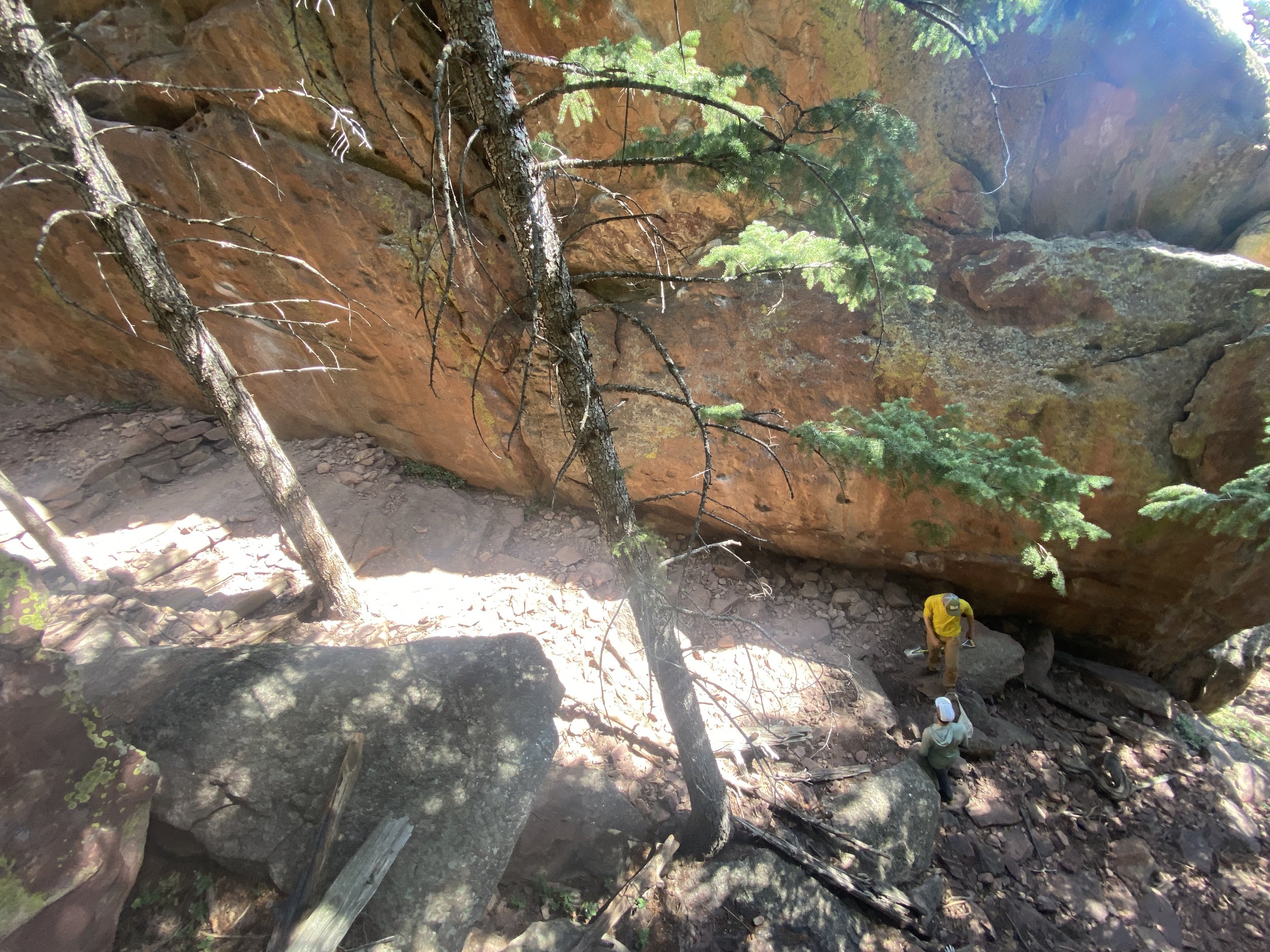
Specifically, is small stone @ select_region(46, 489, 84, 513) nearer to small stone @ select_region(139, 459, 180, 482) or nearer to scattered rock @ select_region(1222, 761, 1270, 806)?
small stone @ select_region(139, 459, 180, 482)

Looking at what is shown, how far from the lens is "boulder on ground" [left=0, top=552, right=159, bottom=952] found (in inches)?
123

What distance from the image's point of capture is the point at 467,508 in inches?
324

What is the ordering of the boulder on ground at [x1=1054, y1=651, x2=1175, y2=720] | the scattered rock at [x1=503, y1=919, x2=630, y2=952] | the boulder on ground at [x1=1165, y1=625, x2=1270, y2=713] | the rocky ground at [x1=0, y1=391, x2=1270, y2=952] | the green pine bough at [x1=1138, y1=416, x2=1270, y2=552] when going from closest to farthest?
the scattered rock at [x1=503, y1=919, x2=630, y2=952] → the green pine bough at [x1=1138, y1=416, x2=1270, y2=552] → the rocky ground at [x1=0, y1=391, x2=1270, y2=952] → the boulder on ground at [x1=1054, y1=651, x2=1175, y2=720] → the boulder on ground at [x1=1165, y1=625, x2=1270, y2=713]

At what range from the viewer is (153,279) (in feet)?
15.5

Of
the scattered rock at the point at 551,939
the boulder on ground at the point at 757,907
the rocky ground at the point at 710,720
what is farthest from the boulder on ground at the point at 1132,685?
the scattered rock at the point at 551,939

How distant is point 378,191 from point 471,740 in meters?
6.11

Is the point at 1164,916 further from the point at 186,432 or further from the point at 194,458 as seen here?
the point at 186,432

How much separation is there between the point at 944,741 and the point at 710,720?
7.76 ft

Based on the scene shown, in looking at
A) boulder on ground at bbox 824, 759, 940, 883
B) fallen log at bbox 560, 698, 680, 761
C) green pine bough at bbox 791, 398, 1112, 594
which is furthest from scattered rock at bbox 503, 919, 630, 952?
green pine bough at bbox 791, 398, 1112, 594

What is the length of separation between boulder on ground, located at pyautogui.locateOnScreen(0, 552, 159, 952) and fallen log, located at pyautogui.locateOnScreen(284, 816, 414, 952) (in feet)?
3.80

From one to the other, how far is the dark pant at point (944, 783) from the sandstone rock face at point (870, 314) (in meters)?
2.47

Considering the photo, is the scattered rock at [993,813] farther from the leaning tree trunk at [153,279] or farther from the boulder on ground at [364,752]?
the leaning tree trunk at [153,279]

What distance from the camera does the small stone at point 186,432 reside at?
28.7 ft

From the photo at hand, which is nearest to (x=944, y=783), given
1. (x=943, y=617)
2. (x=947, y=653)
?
(x=947, y=653)
